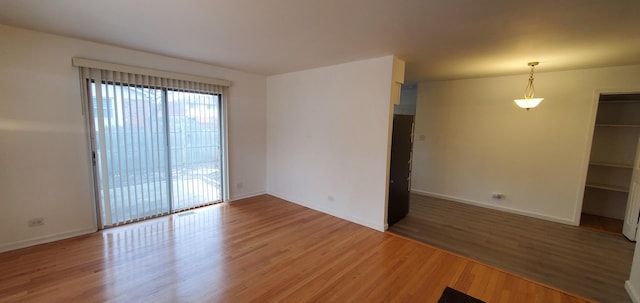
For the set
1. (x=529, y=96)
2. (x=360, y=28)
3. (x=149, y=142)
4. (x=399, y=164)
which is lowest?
(x=399, y=164)

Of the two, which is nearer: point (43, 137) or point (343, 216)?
point (43, 137)

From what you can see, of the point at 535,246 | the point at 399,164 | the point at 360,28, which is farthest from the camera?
the point at 399,164

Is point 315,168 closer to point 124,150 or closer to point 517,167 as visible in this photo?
point 124,150

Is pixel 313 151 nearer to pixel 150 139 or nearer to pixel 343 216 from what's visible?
pixel 343 216

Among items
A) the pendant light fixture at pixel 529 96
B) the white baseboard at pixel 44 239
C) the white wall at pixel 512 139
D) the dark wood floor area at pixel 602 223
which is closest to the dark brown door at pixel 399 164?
the pendant light fixture at pixel 529 96

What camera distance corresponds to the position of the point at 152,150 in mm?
3736

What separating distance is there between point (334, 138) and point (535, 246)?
308 cm

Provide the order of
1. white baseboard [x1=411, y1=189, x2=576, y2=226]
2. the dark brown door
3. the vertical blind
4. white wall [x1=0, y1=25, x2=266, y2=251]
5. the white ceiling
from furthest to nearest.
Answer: white baseboard [x1=411, y1=189, x2=576, y2=226], the dark brown door, the vertical blind, white wall [x1=0, y1=25, x2=266, y2=251], the white ceiling

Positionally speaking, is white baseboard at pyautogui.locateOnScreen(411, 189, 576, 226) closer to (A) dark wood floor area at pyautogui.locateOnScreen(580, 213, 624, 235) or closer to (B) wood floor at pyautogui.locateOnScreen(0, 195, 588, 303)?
(A) dark wood floor area at pyautogui.locateOnScreen(580, 213, 624, 235)

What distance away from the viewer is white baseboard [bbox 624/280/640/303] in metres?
2.22

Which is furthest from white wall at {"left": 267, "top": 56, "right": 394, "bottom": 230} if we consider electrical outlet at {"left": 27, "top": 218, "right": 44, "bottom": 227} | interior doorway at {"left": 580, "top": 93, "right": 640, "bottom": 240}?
interior doorway at {"left": 580, "top": 93, "right": 640, "bottom": 240}

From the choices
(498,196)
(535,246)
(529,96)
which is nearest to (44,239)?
(535,246)

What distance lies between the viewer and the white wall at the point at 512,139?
396 centimetres

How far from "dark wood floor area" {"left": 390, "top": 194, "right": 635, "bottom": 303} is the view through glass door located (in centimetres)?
337
